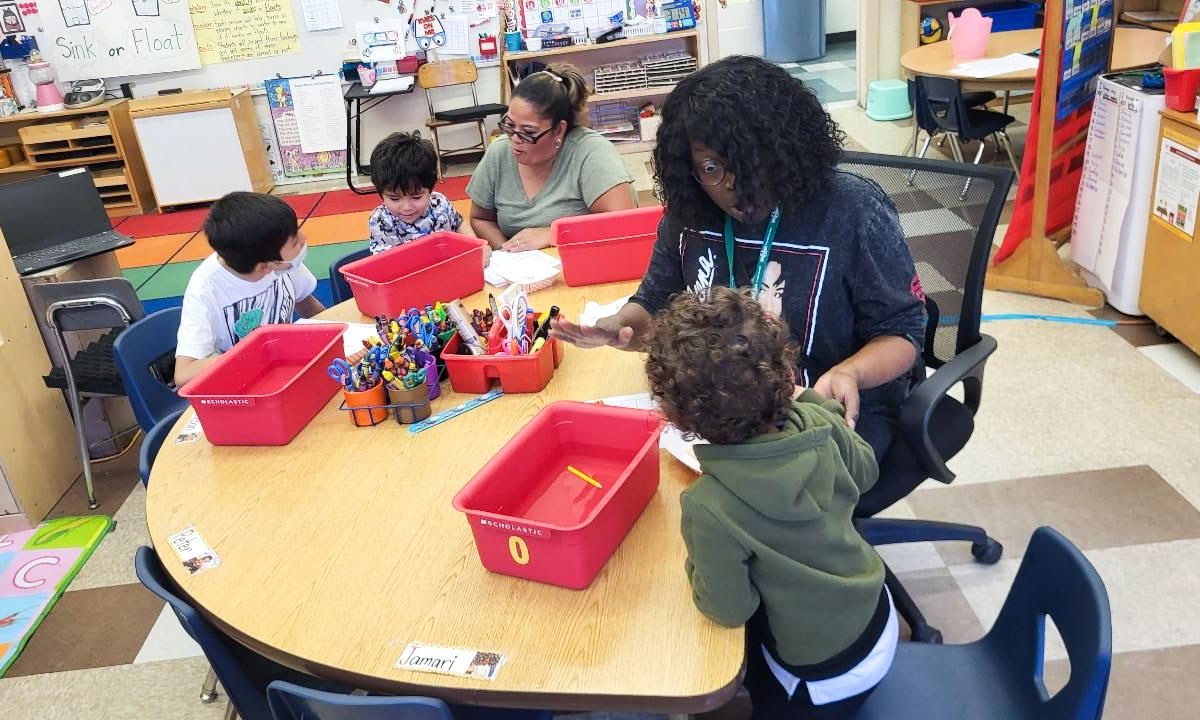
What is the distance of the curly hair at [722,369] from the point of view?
106 cm

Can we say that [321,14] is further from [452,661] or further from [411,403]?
[452,661]

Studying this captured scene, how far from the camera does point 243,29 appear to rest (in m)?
6.31

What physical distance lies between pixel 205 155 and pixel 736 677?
20.6 ft

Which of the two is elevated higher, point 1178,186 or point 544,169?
point 544,169

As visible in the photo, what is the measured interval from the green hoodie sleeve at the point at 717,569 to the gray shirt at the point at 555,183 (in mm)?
1694

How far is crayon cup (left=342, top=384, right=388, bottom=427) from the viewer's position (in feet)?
5.55

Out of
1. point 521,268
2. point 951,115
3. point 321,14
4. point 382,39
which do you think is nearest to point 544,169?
point 521,268

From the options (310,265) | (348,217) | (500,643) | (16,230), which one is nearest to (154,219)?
(348,217)

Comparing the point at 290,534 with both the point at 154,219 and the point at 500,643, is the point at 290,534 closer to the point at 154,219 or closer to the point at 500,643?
the point at 500,643

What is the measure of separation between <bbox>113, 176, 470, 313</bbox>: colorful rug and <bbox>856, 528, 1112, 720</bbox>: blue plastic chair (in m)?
3.10

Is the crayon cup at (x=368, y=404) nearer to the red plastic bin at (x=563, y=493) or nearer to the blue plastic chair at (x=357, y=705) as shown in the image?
the red plastic bin at (x=563, y=493)

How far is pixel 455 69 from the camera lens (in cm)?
620

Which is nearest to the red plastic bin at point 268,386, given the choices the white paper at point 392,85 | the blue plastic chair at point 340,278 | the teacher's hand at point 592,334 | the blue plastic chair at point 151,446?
the blue plastic chair at point 151,446

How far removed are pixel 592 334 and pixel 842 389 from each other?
486mm
